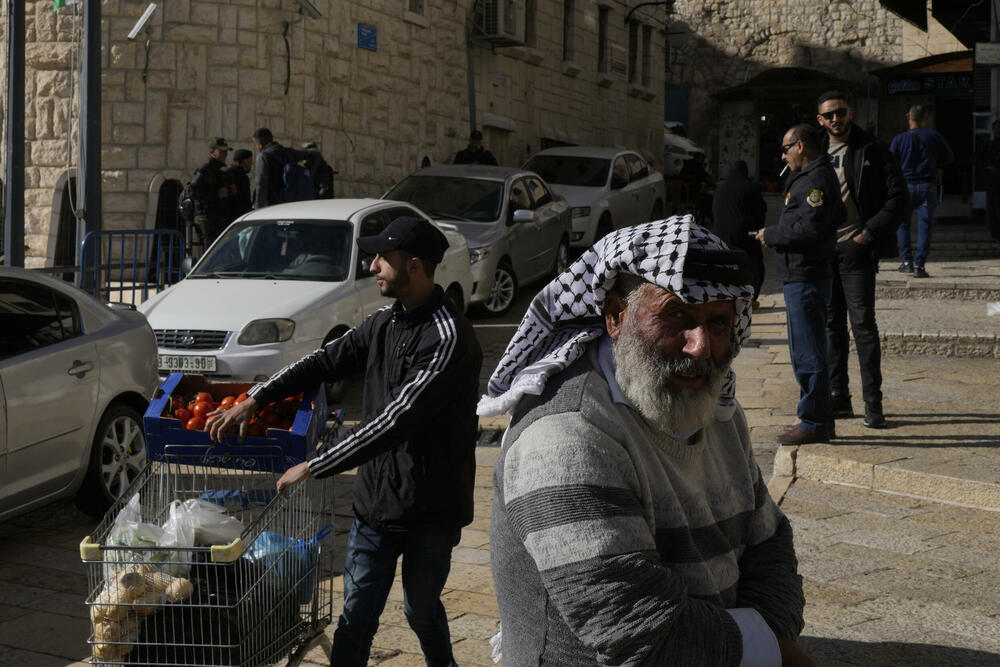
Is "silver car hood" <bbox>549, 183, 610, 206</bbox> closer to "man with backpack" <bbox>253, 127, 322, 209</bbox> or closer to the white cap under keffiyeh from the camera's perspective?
"man with backpack" <bbox>253, 127, 322, 209</bbox>

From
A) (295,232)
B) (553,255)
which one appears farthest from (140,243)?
(553,255)

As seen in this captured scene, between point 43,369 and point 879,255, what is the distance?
5.02 m

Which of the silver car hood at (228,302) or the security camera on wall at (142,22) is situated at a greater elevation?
the security camera on wall at (142,22)

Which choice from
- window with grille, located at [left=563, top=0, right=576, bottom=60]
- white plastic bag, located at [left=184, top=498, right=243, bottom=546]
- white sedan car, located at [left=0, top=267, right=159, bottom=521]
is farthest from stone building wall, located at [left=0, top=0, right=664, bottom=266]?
white plastic bag, located at [left=184, top=498, right=243, bottom=546]

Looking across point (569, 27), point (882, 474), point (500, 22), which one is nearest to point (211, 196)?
point (882, 474)

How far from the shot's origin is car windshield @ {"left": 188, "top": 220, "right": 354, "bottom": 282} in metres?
11.0

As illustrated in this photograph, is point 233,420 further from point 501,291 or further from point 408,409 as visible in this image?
point 501,291

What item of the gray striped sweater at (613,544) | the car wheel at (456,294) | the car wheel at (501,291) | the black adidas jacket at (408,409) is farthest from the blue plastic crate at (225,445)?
the car wheel at (501,291)

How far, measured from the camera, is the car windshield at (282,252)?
11.0 metres

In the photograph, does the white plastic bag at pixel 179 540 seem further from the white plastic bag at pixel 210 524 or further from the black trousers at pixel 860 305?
the black trousers at pixel 860 305

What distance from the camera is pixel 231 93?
18750 millimetres

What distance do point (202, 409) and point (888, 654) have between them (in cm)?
256

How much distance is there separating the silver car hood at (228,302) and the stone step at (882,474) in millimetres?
4307

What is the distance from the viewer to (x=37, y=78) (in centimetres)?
1853
